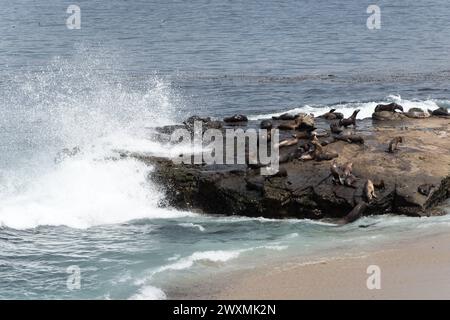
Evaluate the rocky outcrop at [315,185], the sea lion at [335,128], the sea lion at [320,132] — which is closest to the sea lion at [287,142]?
the rocky outcrop at [315,185]

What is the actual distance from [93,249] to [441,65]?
85.1ft

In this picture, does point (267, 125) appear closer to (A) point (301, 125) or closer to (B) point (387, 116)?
(A) point (301, 125)

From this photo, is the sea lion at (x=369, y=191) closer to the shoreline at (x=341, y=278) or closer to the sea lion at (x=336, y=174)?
the sea lion at (x=336, y=174)

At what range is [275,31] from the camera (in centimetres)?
4634

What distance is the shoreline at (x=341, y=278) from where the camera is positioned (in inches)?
438

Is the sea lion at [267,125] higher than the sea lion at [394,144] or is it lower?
higher

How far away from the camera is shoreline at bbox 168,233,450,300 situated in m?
11.1

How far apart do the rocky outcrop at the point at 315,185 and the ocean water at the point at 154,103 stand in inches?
12.7

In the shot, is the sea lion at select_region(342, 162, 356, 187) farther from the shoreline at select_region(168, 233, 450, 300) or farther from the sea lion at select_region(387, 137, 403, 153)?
the shoreline at select_region(168, 233, 450, 300)

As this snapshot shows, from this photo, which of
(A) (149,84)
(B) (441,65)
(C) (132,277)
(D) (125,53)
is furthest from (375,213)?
(D) (125,53)

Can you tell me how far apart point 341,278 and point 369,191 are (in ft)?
10.6

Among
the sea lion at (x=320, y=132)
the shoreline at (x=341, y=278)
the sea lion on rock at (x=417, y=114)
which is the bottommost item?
the shoreline at (x=341, y=278)

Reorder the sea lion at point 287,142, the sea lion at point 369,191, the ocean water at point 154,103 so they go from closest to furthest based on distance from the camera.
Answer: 1. the ocean water at point 154,103
2. the sea lion at point 369,191
3. the sea lion at point 287,142

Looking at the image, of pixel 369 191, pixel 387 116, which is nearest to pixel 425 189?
pixel 369 191
